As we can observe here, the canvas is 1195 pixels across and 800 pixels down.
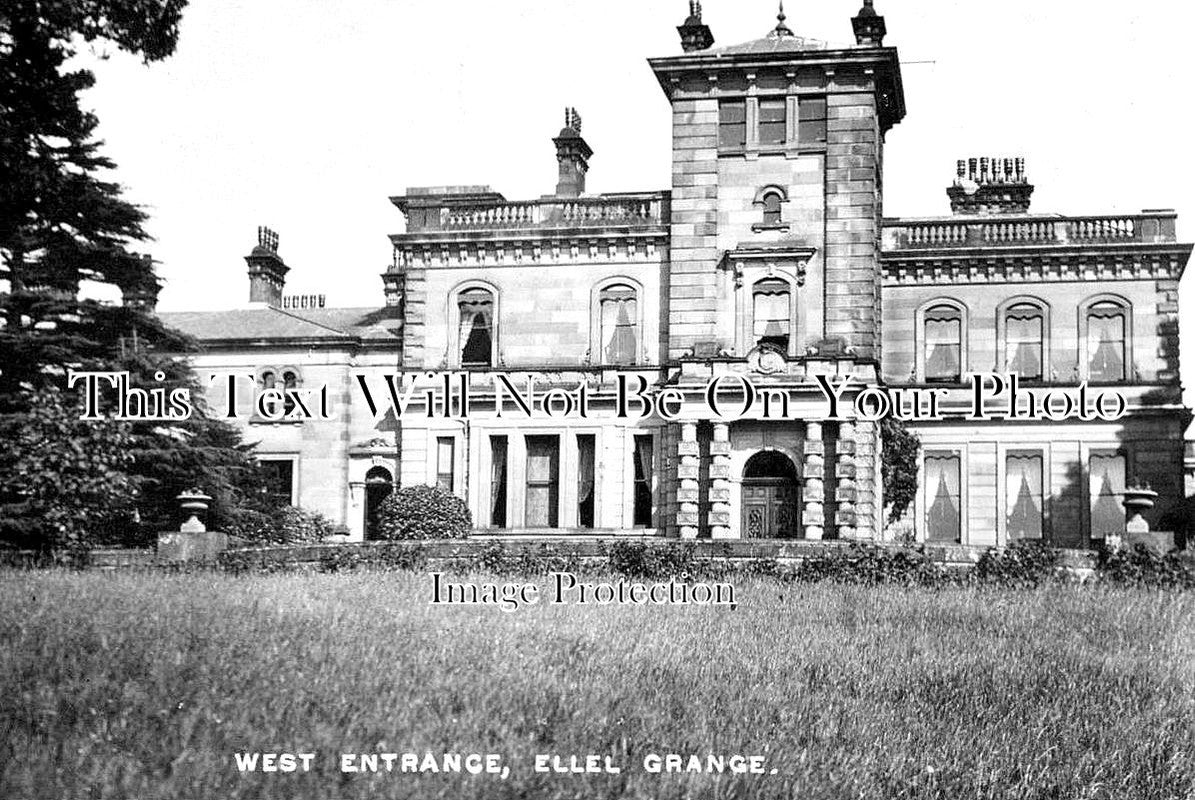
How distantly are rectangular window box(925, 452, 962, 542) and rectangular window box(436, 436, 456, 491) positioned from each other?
36.6ft

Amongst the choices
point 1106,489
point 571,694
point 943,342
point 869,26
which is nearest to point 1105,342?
point 1106,489

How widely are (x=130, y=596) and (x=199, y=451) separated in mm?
10197

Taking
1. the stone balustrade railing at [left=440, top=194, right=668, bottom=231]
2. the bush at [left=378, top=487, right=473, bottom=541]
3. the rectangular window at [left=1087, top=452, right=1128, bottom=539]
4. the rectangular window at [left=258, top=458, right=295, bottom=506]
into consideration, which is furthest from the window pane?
the rectangular window at [left=1087, top=452, right=1128, bottom=539]

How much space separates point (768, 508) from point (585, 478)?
439 centimetres

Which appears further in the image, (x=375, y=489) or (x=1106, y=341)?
(x=375, y=489)

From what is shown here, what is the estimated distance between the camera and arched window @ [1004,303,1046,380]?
108ft

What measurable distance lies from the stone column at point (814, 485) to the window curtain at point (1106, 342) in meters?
7.62

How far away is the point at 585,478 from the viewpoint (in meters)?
32.0

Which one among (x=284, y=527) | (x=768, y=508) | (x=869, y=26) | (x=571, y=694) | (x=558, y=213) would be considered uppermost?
(x=869, y=26)

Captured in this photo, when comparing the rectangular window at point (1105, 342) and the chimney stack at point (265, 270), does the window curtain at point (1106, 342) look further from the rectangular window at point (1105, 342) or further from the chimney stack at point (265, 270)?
the chimney stack at point (265, 270)

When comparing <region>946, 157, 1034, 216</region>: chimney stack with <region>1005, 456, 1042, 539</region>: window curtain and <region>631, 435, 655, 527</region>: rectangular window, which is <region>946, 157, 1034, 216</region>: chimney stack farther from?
<region>631, 435, 655, 527</region>: rectangular window

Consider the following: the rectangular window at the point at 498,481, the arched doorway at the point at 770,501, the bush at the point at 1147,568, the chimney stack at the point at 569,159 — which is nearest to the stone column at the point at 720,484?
the arched doorway at the point at 770,501

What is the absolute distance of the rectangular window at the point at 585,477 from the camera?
104ft

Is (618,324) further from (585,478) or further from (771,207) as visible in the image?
(771,207)
